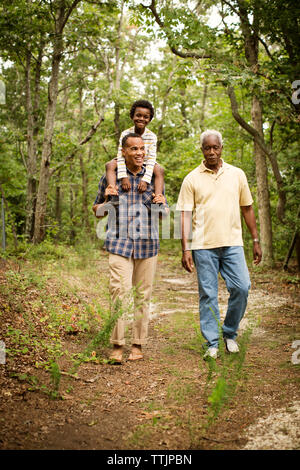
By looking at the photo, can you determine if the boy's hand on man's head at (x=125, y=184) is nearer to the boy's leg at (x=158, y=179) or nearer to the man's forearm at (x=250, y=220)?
the boy's leg at (x=158, y=179)

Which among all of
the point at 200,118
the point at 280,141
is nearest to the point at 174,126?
the point at 200,118

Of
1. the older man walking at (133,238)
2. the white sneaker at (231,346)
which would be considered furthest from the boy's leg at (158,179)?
the white sneaker at (231,346)

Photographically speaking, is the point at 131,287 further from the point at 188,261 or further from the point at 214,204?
the point at 214,204

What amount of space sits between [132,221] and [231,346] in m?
1.56

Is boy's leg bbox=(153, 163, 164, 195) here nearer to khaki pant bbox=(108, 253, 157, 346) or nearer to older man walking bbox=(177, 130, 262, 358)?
older man walking bbox=(177, 130, 262, 358)

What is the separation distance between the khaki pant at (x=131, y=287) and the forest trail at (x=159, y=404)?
30 cm

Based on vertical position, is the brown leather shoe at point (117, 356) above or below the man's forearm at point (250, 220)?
below

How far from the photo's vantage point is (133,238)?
4156 millimetres

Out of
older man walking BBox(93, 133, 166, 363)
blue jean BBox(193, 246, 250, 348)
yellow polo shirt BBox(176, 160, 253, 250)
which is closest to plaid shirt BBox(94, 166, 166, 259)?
older man walking BBox(93, 133, 166, 363)

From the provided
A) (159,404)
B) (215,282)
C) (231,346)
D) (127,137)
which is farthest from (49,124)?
(159,404)

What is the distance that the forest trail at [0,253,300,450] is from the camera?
2.62 meters

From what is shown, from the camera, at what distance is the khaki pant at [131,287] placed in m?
4.00

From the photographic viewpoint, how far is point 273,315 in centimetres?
640
